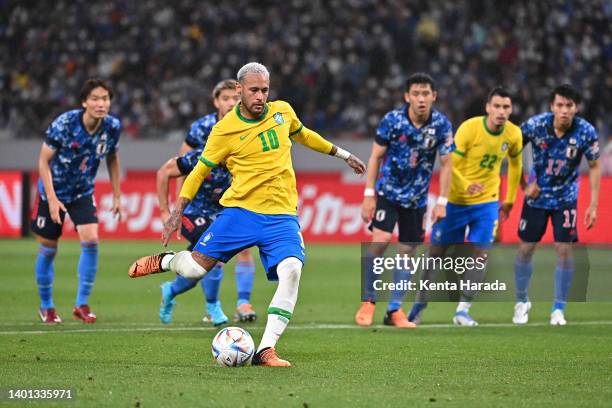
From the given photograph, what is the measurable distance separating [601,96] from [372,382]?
22.0m

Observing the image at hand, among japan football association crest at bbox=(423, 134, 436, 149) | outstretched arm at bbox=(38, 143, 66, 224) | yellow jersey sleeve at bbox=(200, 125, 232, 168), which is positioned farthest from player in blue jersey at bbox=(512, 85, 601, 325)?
outstretched arm at bbox=(38, 143, 66, 224)

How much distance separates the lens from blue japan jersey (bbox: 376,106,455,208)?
11.5 meters

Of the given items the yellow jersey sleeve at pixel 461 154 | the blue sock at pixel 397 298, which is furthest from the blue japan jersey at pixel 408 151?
the blue sock at pixel 397 298

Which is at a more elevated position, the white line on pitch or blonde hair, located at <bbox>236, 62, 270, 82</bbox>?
blonde hair, located at <bbox>236, 62, 270, 82</bbox>

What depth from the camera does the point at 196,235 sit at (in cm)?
1133

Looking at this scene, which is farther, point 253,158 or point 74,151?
point 74,151

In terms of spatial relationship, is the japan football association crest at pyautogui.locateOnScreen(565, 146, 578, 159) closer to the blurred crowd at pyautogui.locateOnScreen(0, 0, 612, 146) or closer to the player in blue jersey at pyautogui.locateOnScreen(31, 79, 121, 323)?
the player in blue jersey at pyautogui.locateOnScreen(31, 79, 121, 323)

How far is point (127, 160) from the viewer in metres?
28.4

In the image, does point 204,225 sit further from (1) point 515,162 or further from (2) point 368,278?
(1) point 515,162

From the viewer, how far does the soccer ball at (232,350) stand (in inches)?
326

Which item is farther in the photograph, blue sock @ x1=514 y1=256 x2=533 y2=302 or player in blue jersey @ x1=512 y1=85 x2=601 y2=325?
blue sock @ x1=514 y1=256 x2=533 y2=302

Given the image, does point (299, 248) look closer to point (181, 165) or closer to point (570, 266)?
point (181, 165)

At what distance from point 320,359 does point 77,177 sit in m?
4.01

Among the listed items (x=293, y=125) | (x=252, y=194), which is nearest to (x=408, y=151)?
(x=293, y=125)
